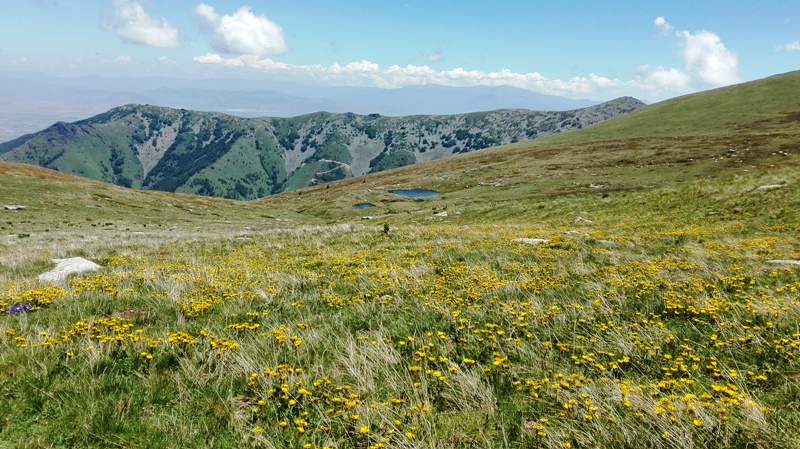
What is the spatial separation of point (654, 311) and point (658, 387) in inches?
161

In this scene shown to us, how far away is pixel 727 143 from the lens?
288 ft

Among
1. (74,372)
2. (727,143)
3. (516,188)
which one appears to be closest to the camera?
(74,372)

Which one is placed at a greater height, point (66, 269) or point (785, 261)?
point (785, 261)

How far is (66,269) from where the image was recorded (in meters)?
14.2

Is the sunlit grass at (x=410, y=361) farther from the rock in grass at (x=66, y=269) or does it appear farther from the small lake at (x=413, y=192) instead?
the small lake at (x=413, y=192)

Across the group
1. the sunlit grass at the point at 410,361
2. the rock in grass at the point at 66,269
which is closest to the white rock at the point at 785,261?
the sunlit grass at the point at 410,361

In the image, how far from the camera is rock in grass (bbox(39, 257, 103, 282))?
43.3ft

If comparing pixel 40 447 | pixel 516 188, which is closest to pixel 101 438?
pixel 40 447

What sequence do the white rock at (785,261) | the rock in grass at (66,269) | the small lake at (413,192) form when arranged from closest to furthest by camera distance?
1. the white rock at (785,261)
2. the rock in grass at (66,269)
3. the small lake at (413,192)

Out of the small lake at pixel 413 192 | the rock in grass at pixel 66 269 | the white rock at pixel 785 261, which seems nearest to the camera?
the white rock at pixel 785 261

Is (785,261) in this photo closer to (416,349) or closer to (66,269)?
(416,349)

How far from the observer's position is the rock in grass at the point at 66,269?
520 inches

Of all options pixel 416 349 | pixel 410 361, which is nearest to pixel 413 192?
pixel 416 349

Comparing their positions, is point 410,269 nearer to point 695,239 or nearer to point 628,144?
point 695,239
